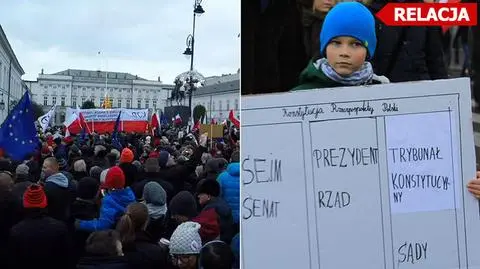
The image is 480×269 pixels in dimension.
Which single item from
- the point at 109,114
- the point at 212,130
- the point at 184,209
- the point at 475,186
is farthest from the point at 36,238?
the point at 109,114

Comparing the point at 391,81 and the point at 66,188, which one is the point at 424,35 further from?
the point at 66,188

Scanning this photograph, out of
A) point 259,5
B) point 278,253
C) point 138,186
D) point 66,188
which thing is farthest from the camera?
point 138,186

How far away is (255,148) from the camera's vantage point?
2.18 m

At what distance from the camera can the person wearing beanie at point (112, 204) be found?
5.04 meters

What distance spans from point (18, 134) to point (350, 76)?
6.90 m

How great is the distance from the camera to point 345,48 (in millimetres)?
2217

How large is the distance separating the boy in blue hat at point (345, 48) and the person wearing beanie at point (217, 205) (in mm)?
2873

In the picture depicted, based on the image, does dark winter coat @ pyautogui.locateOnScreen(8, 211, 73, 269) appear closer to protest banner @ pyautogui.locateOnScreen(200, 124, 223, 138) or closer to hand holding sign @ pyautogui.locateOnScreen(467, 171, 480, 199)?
hand holding sign @ pyautogui.locateOnScreen(467, 171, 480, 199)

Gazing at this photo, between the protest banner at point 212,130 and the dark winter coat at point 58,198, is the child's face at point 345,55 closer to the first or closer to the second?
the dark winter coat at point 58,198

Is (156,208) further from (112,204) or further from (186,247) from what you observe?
(186,247)

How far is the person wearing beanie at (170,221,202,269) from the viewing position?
3.82m

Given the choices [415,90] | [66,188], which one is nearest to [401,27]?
[415,90]

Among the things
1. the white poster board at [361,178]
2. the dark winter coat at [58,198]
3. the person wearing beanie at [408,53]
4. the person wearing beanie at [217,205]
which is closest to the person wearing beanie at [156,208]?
the person wearing beanie at [217,205]

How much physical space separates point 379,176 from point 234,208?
3481mm
